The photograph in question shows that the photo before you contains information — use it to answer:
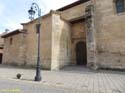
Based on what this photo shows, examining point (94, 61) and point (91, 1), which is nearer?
point (94, 61)

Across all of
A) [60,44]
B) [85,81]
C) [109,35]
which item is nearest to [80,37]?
[60,44]

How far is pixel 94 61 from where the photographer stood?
14648 mm

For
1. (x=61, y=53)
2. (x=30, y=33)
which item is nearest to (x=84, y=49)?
(x=61, y=53)

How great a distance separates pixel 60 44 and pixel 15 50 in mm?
9366

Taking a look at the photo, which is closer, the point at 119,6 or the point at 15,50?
the point at 119,6

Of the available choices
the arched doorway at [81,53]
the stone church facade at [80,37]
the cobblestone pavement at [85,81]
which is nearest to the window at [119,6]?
the stone church facade at [80,37]

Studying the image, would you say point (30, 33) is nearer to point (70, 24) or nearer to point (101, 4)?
point (70, 24)

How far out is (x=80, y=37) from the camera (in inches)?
727

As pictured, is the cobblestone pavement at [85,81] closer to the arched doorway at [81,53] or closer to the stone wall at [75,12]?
the arched doorway at [81,53]

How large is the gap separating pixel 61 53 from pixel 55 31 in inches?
102

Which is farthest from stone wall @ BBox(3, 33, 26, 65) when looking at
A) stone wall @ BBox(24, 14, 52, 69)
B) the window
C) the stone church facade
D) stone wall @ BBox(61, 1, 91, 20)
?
the window

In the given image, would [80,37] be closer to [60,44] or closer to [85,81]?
[60,44]

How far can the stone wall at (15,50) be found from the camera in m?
20.3

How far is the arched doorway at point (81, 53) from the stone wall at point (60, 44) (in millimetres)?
1135
